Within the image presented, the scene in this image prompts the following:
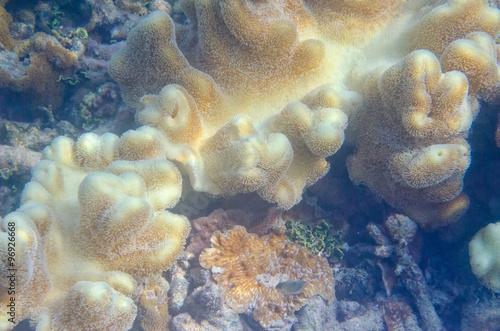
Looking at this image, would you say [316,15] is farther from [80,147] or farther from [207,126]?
[80,147]

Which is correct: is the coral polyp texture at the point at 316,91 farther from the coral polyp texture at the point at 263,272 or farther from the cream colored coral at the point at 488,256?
the coral polyp texture at the point at 263,272

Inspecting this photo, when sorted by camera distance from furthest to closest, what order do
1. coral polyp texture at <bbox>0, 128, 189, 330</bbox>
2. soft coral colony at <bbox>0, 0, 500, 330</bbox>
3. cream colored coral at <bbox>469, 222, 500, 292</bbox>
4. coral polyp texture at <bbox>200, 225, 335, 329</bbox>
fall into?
1. coral polyp texture at <bbox>200, 225, 335, 329</bbox>
2. cream colored coral at <bbox>469, 222, 500, 292</bbox>
3. soft coral colony at <bbox>0, 0, 500, 330</bbox>
4. coral polyp texture at <bbox>0, 128, 189, 330</bbox>

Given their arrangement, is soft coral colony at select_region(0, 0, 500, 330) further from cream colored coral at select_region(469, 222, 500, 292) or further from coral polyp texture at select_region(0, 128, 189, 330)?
cream colored coral at select_region(469, 222, 500, 292)

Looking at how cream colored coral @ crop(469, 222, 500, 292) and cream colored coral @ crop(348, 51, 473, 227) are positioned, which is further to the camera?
cream colored coral @ crop(469, 222, 500, 292)

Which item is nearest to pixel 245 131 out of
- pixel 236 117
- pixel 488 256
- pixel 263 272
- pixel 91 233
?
pixel 236 117

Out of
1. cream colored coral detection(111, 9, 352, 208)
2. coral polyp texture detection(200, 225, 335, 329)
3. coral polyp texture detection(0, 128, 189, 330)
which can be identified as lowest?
coral polyp texture detection(200, 225, 335, 329)

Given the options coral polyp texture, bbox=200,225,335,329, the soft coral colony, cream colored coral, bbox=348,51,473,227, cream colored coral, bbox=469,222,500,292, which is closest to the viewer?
the soft coral colony

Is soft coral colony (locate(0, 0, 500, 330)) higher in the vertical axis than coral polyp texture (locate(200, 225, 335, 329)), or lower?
higher

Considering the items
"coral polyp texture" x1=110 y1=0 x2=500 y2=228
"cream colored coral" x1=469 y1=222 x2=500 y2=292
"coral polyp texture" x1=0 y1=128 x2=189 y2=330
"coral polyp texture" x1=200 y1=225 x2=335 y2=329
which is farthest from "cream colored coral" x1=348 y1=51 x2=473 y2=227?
"coral polyp texture" x1=0 y1=128 x2=189 y2=330
